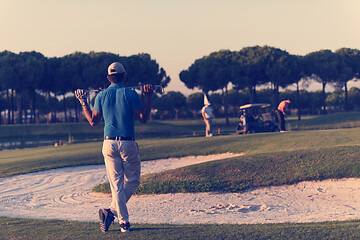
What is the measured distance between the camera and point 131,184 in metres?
7.53

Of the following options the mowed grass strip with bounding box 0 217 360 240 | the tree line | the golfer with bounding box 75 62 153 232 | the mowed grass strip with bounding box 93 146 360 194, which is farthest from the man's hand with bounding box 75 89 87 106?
the tree line

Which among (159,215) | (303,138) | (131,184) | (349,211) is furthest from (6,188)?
(303,138)

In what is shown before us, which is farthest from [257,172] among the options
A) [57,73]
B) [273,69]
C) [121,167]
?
[57,73]

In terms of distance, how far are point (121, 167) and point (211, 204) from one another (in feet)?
13.1

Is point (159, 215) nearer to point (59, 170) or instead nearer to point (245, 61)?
point (59, 170)

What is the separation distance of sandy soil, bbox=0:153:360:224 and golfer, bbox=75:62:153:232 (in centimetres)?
174

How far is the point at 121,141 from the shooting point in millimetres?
7219

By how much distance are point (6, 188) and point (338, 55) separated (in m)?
72.5

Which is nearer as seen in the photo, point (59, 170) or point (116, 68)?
point (116, 68)

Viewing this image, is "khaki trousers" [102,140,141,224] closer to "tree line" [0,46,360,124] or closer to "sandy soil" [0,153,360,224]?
"sandy soil" [0,153,360,224]

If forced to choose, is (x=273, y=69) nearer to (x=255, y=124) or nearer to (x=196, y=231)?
(x=255, y=124)

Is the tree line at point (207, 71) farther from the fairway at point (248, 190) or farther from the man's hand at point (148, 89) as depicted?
the man's hand at point (148, 89)

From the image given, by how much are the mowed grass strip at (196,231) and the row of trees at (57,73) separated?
2587 inches

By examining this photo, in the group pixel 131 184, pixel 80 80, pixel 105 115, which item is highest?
pixel 80 80
